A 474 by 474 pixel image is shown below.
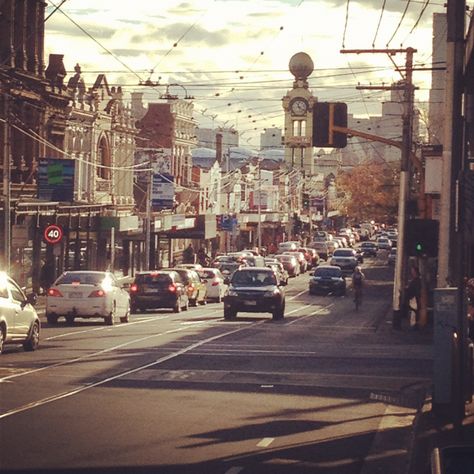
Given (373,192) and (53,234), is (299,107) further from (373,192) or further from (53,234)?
(53,234)

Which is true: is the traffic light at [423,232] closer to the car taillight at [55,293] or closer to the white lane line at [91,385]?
the white lane line at [91,385]

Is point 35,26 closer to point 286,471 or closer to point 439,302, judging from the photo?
point 439,302

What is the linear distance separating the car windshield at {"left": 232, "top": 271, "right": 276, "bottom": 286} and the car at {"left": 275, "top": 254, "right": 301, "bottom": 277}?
45.4 meters

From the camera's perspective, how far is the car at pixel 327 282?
70438 mm

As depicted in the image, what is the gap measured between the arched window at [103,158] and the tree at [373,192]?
38566 millimetres

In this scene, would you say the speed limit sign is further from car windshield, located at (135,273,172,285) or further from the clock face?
the clock face

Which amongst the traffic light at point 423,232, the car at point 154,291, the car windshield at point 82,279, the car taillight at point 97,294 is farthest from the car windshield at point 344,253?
the traffic light at point 423,232

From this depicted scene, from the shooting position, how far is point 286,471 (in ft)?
43.5

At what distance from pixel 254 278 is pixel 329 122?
16.0 meters

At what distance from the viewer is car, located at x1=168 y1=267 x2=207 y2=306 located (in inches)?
2184

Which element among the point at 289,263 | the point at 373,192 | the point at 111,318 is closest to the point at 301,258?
the point at 289,263

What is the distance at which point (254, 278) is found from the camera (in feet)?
147

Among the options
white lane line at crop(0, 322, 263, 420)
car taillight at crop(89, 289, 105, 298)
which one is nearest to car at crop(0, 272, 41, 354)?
white lane line at crop(0, 322, 263, 420)

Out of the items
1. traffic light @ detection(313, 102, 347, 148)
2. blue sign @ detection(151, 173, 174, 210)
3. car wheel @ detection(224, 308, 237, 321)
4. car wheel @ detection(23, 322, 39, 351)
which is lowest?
car wheel @ detection(224, 308, 237, 321)
